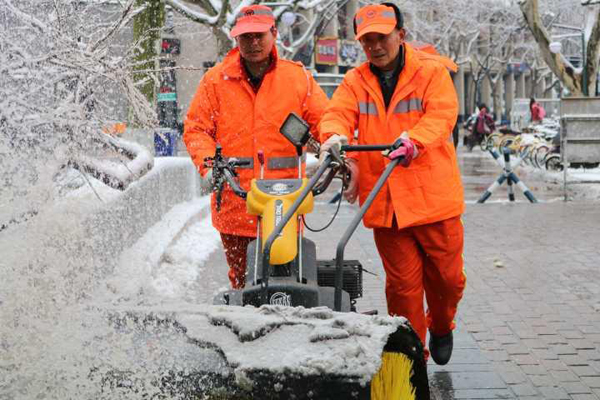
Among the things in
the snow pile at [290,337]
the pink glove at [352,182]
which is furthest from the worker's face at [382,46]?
Result: the snow pile at [290,337]

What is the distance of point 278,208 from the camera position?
162 inches

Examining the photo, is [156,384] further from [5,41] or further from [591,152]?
[591,152]

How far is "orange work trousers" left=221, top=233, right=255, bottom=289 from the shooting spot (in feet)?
17.0

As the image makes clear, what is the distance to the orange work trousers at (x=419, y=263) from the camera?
189 inches

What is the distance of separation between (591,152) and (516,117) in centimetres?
2515

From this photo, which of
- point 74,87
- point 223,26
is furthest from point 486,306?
point 223,26

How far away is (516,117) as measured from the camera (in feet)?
132

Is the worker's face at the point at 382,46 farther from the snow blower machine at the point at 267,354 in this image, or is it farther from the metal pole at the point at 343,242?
the snow blower machine at the point at 267,354

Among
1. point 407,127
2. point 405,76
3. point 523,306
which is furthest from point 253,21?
point 523,306

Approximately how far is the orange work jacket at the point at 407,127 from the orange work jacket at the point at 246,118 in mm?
367

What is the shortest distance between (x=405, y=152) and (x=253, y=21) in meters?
1.23

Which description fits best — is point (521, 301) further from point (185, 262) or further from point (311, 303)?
point (311, 303)

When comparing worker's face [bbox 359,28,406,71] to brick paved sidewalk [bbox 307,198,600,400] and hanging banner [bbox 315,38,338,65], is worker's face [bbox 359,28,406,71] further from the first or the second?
hanging banner [bbox 315,38,338,65]

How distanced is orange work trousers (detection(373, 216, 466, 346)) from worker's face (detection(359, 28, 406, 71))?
0.86 meters
